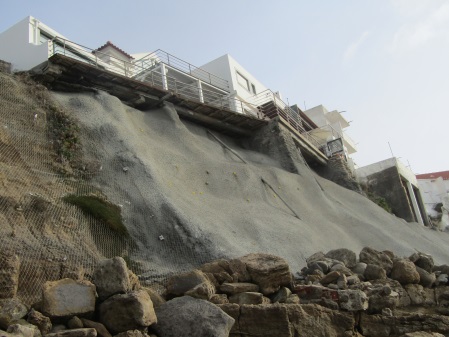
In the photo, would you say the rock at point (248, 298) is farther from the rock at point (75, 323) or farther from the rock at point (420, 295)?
the rock at point (420, 295)

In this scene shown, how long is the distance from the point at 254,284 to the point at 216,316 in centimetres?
153

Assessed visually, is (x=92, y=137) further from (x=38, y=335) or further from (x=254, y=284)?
(x=38, y=335)

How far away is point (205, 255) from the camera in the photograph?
30.8 ft

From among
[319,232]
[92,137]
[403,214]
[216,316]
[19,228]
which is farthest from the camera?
[403,214]

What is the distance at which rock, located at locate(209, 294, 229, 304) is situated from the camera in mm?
6289

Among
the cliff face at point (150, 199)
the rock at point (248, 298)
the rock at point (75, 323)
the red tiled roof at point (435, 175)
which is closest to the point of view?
the rock at point (75, 323)

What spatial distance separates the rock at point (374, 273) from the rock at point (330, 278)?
1270 mm

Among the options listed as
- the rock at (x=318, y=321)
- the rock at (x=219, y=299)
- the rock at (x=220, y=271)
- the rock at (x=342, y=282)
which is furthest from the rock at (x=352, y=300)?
the rock at (x=219, y=299)

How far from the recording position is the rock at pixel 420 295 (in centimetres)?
923

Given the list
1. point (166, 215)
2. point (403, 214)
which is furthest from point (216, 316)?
point (403, 214)

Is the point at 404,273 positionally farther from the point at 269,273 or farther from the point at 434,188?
the point at 434,188

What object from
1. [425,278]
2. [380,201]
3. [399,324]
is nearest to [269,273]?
[399,324]

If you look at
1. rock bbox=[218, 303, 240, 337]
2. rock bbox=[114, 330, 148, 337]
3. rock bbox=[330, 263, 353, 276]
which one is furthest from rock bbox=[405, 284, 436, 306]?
rock bbox=[114, 330, 148, 337]

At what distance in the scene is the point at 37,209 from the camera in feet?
28.4
